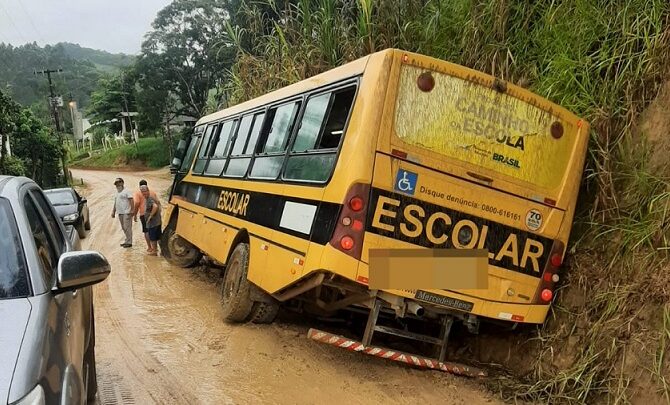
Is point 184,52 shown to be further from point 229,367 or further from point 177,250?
point 229,367

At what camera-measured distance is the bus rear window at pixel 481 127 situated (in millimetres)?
4086

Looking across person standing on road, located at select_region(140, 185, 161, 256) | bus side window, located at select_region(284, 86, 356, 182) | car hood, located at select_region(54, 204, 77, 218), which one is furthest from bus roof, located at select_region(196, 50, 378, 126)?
car hood, located at select_region(54, 204, 77, 218)

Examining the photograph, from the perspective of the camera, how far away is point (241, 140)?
A: 23.0 ft

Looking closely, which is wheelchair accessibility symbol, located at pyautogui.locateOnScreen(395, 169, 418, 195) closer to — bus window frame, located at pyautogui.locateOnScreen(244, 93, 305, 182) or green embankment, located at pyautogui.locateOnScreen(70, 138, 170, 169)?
bus window frame, located at pyautogui.locateOnScreen(244, 93, 305, 182)

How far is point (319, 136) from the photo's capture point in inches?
185

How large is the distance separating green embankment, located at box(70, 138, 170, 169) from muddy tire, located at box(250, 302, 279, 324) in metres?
43.6

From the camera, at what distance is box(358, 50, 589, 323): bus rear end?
402cm

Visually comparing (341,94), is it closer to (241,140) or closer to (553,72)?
(553,72)

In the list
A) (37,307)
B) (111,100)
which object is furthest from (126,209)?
(111,100)

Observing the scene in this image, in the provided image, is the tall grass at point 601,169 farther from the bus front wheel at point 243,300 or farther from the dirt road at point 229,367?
the bus front wheel at point 243,300

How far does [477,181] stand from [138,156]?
48610mm

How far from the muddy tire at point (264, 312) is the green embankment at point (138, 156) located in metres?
43.6

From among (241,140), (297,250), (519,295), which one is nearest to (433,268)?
(519,295)

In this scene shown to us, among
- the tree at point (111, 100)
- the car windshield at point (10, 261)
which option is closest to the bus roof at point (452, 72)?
the car windshield at point (10, 261)
